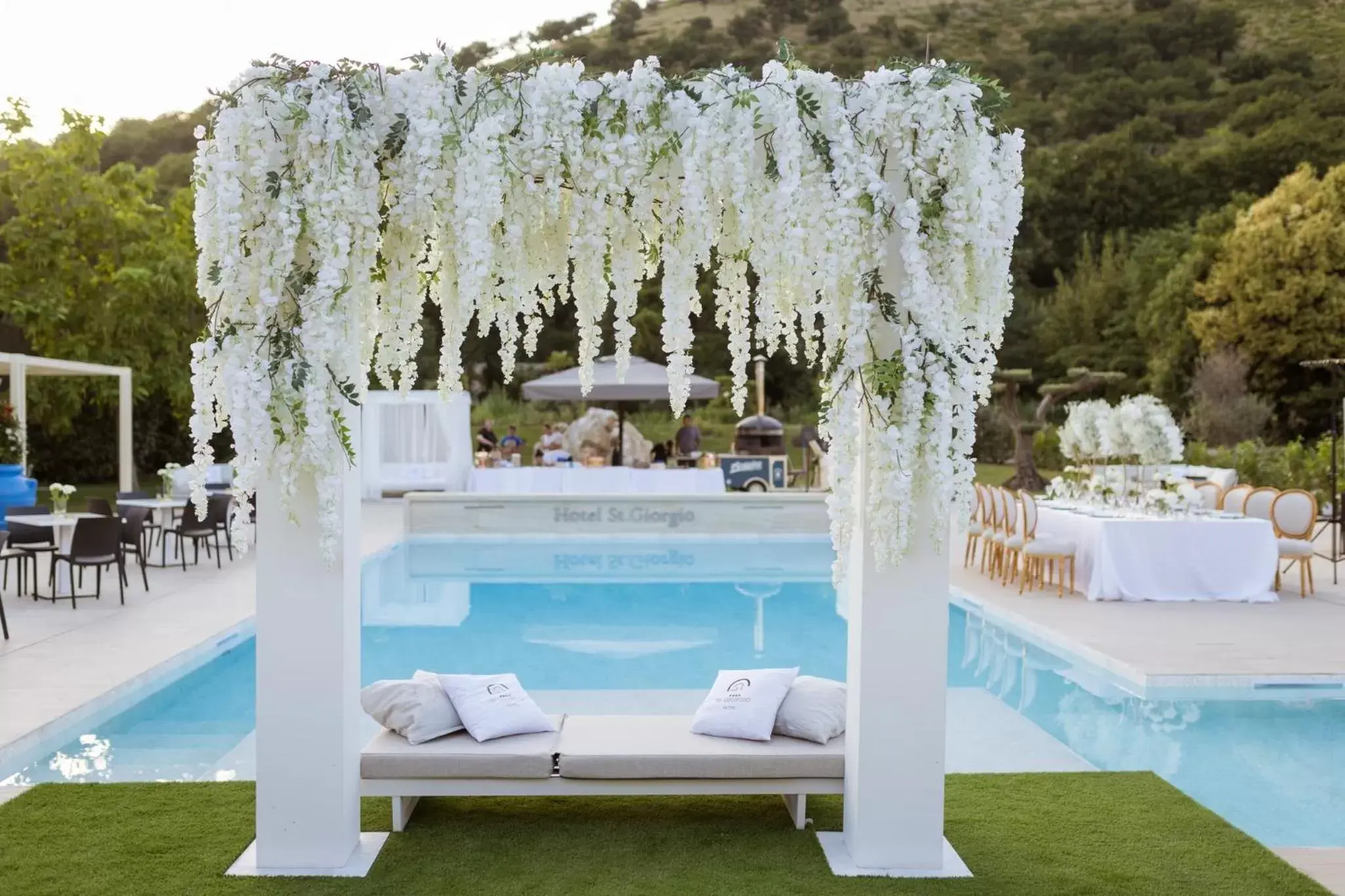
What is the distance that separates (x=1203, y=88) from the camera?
130 ft

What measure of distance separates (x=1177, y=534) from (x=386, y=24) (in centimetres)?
3168

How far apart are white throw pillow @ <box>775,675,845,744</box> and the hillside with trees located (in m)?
14.9

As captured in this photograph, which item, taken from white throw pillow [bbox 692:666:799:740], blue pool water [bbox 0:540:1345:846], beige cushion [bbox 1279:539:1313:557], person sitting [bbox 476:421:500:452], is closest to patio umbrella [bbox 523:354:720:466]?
blue pool water [bbox 0:540:1345:846]

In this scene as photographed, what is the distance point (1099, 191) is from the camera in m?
35.7

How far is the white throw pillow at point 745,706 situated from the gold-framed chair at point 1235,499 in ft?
27.6

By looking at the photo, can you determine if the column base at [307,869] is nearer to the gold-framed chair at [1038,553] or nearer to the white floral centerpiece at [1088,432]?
the gold-framed chair at [1038,553]

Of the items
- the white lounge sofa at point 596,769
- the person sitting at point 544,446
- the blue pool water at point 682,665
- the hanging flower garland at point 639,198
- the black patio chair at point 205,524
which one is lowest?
the blue pool water at point 682,665

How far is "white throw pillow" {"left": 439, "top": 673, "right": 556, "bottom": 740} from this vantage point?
4.35m

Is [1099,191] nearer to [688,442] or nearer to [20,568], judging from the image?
[688,442]

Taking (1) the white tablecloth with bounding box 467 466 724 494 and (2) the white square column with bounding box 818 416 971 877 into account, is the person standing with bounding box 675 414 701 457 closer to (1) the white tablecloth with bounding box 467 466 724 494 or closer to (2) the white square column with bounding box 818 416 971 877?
(1) the white tablecloth with bounding box 467 466 724 494

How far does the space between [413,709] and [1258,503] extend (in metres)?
9.68

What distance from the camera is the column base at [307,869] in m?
3.89

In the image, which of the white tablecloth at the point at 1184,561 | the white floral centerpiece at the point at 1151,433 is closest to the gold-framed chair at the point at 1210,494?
the white floral centerpiece at the point at 1151,433

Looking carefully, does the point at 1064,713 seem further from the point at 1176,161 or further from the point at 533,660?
the point at 1176,161
